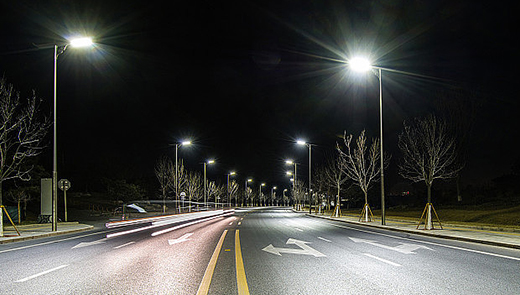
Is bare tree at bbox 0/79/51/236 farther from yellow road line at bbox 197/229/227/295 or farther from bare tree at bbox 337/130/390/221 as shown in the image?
bare tree at bbox 337/130/390/221

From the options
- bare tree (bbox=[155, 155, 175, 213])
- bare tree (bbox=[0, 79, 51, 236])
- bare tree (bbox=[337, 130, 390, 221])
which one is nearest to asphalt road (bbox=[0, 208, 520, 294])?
bare tree (bbox=[0, 79, 51, 236])

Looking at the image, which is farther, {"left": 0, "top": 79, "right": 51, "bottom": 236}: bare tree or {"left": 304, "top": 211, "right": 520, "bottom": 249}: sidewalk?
{"left": 0, "top": 79, "right": 51, "bottom": 236}: bare tree

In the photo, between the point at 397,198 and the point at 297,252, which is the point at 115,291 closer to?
the point at 297,252

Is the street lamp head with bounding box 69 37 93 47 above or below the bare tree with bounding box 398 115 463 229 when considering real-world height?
above

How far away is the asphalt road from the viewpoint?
25.2 ft

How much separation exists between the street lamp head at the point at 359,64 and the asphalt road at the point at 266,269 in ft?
40.1

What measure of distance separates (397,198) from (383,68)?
212 ft

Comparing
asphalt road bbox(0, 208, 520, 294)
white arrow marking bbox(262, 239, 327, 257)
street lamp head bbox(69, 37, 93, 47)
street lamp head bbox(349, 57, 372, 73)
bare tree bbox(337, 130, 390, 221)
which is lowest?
white arrow marking bbox(262, 239, 327, 257)

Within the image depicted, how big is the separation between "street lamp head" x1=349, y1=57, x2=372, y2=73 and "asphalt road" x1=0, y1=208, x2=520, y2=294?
40.1 feet

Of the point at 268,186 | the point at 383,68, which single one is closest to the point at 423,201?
the point at 383,68

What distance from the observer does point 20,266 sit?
10.8m

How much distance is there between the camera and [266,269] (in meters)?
9.71

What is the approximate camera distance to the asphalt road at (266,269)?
767cm

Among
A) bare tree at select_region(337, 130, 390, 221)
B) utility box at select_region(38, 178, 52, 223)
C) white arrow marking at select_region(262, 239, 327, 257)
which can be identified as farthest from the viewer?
bare tree at select_region(337, 130, 390, 221)
